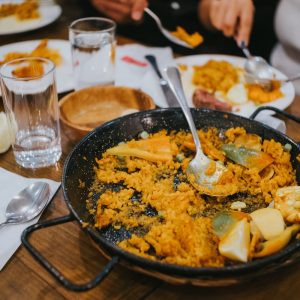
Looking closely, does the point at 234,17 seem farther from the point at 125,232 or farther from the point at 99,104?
the point at 125,232

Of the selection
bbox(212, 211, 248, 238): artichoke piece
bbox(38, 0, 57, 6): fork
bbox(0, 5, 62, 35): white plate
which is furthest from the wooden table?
bbox(38, 0, 57, 6): fork

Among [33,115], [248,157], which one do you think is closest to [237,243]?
[248,157]

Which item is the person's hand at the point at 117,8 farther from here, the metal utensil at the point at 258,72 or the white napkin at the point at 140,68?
the metal utensil at the point at 258,72

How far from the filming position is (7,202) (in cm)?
110

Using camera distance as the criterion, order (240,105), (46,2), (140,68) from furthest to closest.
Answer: (46,2) → (140,68) → (240,105)

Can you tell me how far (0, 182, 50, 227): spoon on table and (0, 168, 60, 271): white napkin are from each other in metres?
0.02

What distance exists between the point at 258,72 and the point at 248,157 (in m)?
0.72

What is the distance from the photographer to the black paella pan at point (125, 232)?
763 mm

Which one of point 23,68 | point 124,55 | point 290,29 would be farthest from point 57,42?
point 290,29

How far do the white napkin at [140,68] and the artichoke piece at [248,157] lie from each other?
1.33 ft

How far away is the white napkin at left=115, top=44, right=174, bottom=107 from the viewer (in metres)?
1.64

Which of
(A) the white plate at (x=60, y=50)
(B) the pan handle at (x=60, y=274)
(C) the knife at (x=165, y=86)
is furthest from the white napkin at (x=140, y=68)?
(B) the pan handle at (x=60, y=274)

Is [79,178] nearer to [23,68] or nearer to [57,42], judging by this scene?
[23,68]

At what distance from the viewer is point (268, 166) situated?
3.90 feet
